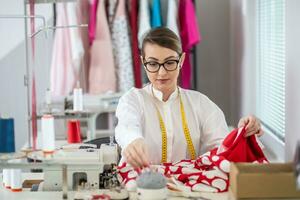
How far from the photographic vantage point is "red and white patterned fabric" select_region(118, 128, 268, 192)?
215 cm

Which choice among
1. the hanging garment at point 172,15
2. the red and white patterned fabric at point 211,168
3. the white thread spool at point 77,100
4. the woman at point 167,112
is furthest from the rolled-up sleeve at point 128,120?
the hanging garment at point 172,15

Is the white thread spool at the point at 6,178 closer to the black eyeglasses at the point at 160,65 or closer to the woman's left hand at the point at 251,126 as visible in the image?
the black eyeglasses at the point at 160,65

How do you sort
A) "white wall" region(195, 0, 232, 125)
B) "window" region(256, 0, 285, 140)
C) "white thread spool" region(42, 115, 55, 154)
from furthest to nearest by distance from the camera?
"white wall" region(195, 0, 232, 125), "window" region(256, 0, 285, 140), "white thread spool" region(42, 115, 55, 154)

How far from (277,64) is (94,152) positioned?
6.10ft

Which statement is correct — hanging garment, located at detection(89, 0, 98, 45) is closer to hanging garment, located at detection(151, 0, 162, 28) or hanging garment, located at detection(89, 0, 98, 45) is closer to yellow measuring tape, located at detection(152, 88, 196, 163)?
hanging garment, located at detection(151, 0, 162, 28)

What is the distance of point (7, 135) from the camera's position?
2020 millimetres

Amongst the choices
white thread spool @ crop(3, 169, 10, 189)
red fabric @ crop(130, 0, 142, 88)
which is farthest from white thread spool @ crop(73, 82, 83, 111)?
white thread spool @ crop(3, 169, 10, 189)

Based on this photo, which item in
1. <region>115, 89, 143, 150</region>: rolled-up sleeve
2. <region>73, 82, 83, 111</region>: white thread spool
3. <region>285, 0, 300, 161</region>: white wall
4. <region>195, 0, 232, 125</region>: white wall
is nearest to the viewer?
<region>115, 89, 143, 150</region>: rolled-up sleeve

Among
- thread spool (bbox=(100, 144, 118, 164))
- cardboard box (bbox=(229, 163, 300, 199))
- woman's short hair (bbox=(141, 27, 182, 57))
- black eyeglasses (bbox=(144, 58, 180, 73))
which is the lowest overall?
cardboard box (bbox=(229, 163, 300, 199))

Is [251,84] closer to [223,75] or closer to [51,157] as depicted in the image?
[223,75]

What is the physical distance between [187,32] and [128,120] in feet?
7.77

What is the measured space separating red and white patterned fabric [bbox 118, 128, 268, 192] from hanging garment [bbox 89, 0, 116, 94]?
2.33 meters

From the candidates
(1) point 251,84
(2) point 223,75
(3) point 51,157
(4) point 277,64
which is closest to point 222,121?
(3) point 51,157

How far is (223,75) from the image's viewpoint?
5.15m
